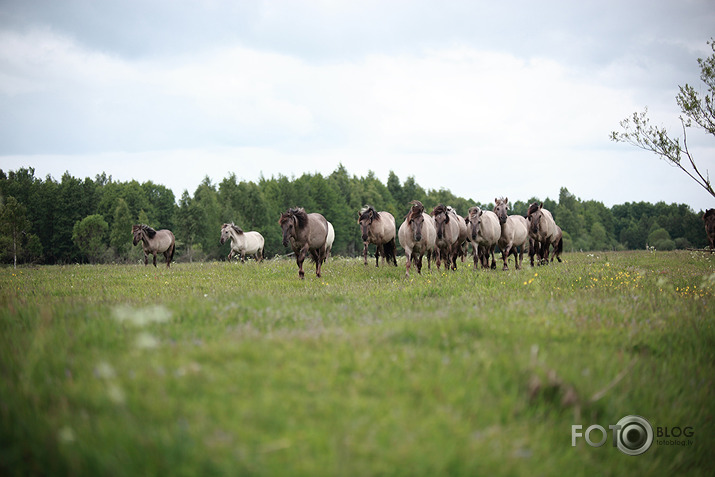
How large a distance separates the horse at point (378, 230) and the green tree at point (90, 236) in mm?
63529

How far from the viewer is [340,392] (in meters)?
3.63

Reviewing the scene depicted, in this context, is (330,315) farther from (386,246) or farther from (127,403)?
(386,246)

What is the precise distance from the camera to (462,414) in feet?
11.7

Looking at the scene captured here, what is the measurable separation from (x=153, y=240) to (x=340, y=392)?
85.5 feet

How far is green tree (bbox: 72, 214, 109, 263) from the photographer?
67.9m

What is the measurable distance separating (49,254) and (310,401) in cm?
8708

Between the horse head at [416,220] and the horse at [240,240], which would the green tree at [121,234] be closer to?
the horse at [240,240]

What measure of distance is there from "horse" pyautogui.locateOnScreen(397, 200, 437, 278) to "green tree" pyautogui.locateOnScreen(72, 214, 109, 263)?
220ft

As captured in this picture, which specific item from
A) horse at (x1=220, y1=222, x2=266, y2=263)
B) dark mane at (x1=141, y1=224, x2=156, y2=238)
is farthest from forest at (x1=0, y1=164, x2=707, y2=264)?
dark mane at (x1=141, y1=224, x2=156, y2=238)

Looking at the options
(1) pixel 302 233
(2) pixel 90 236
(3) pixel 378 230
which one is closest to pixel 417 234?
(1) pixel 302 233

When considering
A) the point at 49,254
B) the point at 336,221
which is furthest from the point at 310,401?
the point at 49,254

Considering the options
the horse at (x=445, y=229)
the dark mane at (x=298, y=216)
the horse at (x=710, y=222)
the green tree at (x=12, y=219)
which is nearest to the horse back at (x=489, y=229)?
the horse at (x=445, y=229)

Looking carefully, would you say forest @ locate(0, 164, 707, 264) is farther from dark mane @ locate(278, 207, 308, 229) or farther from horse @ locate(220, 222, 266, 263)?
dark mane @ locate(278, 207, 308, 229)

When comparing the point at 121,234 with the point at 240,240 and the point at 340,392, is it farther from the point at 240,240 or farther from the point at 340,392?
the point at 340,392
